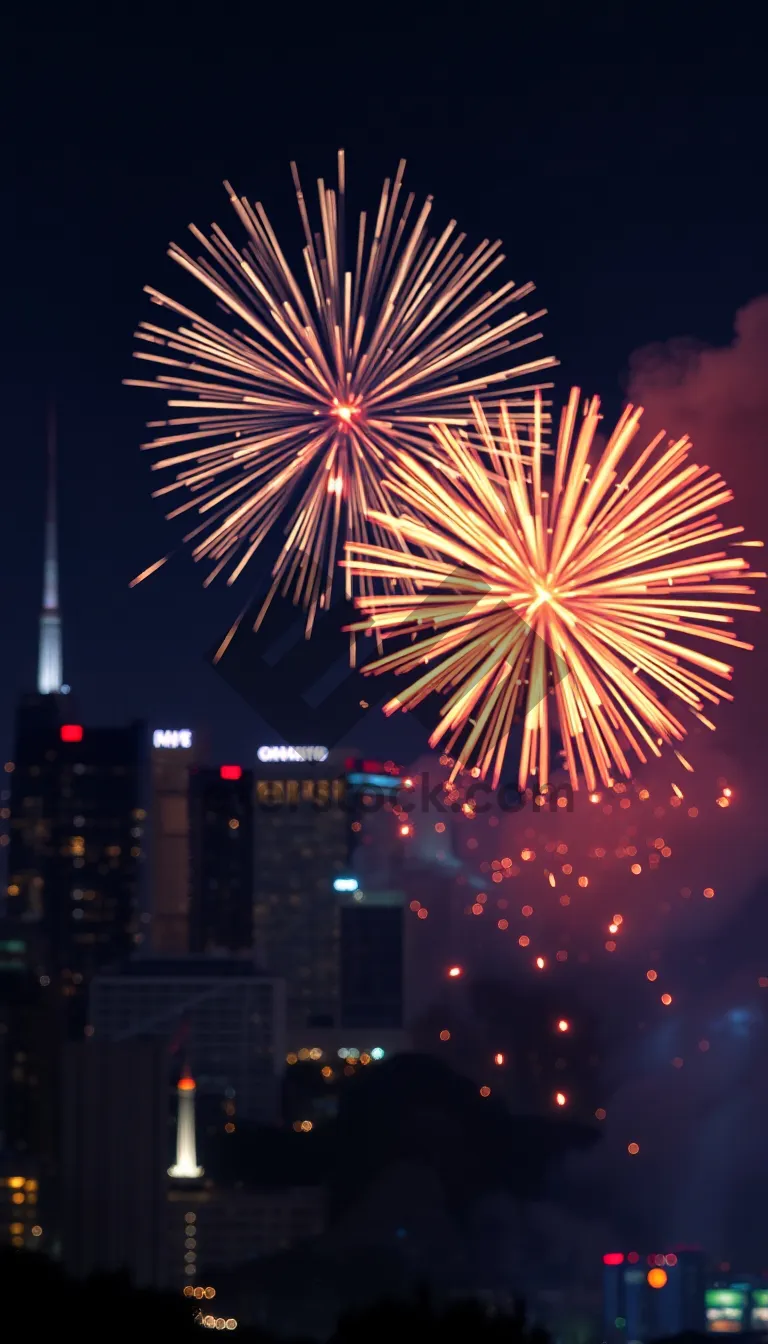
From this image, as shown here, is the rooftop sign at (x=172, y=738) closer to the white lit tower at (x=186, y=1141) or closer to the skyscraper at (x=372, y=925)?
the skyscraper at (x=372, y=925)

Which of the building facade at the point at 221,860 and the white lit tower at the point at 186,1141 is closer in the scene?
the white lit tower at the point at 186,1141

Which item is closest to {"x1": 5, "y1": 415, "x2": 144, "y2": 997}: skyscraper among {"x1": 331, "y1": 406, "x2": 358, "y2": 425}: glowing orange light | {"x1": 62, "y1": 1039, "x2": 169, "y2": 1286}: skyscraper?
{"x1": 62, "y1": 1039, "x2": 169, "y2": 1286}: skyscraper

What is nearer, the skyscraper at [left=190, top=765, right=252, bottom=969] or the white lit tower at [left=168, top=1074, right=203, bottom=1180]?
the white lit tower at [left=168, top=1074, right=203, bottom=1180]

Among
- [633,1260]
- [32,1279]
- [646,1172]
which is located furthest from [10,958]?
[32,1279]

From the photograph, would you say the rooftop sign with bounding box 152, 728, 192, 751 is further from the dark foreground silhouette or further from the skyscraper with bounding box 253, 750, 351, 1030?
the dark foreground silhouette

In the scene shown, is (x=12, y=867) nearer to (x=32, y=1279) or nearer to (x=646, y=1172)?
(x=646, y=1172)

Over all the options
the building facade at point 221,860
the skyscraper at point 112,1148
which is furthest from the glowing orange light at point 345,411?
the building facade at point 221,860

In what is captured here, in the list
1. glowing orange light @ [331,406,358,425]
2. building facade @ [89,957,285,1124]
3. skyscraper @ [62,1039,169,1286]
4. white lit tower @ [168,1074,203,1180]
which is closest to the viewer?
glowing orange light @ [331,406,358,425]
